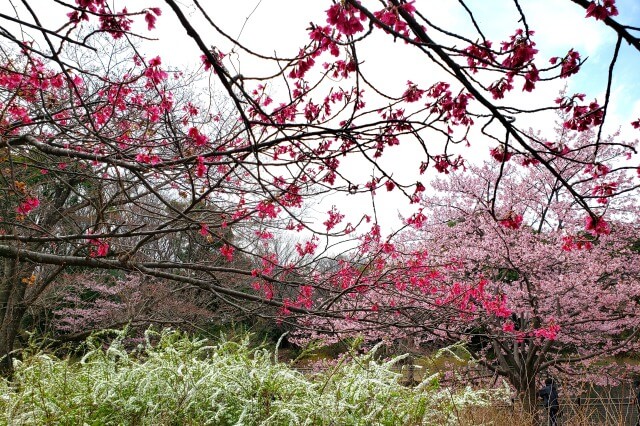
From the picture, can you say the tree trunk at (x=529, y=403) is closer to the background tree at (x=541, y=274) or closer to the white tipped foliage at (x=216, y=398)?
the background tree at (x=541, y=274)

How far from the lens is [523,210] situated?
10.5m

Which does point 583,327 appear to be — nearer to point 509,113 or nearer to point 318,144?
point 318,144

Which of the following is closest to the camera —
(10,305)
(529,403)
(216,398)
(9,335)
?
(216,398)

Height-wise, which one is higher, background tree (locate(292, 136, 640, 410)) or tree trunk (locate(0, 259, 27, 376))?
background tree (locate(292, 136, 640, 410))

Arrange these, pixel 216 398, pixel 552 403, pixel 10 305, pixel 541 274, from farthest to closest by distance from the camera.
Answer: pixel 541 274 → pixel 10 305 → pixel 552 403 → pixel 216 398

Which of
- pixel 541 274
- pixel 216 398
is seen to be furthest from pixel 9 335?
pixel 541 274

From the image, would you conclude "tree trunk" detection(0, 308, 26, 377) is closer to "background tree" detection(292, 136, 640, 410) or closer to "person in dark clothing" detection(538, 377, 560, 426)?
"background tree" detection(292, 136, 640, 410)

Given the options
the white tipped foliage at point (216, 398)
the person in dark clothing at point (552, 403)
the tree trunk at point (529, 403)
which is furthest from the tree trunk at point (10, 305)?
the person in dark clothing at point (552, 403)

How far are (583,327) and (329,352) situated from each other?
1031 centimetres

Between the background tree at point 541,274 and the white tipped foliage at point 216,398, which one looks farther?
the background tree at point 541,274

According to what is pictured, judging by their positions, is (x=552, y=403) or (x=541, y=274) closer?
(x=552, y=403)

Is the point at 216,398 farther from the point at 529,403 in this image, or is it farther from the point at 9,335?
the point at 9,335

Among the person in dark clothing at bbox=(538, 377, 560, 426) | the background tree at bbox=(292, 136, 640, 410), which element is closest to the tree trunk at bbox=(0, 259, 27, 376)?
the background tree at bbox=(292, 136, 640, 410)

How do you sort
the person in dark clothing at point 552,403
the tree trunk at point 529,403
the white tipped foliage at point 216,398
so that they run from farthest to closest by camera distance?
the person in dark clothing at point 552,403 → the tree trunk at point 529,403 → the white tipped foliage at point 216,398
